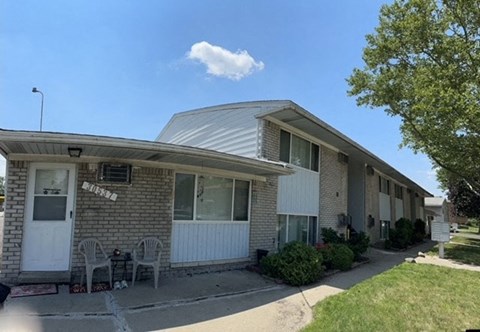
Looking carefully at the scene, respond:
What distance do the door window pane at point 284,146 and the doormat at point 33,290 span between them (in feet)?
22.1

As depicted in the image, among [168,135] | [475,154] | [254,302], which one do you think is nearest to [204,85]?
[168,135]

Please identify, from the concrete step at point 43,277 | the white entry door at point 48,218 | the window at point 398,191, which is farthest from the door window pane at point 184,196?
the window at point 398,191

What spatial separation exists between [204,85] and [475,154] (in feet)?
37.6

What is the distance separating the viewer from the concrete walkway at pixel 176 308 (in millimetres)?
4754

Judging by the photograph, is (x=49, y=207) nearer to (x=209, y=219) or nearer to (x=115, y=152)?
(x=115, y=152)

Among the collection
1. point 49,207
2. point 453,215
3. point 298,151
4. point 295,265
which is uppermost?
point 298,151

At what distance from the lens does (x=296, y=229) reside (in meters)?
11.5

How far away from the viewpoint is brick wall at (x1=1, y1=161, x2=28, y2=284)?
6.29 meters

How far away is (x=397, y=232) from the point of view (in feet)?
56.9

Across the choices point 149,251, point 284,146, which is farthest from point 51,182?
point 284,146

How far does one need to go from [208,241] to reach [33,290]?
3.74 meters

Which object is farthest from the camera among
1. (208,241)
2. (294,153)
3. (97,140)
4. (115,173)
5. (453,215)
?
(453,215)

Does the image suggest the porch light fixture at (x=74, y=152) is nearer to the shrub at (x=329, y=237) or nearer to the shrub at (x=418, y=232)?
the shrub at (x=329, y=237)

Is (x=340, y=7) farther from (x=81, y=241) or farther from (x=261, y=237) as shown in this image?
(x=81, y=241)
